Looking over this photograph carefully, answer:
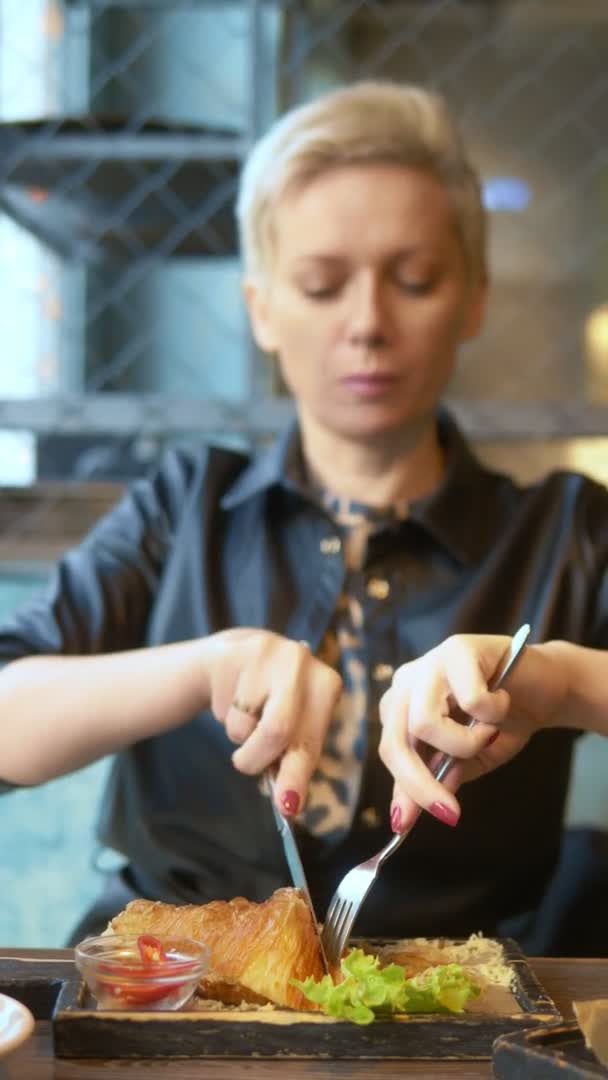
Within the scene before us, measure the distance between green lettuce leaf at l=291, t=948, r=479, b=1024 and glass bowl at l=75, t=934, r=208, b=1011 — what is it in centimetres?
7

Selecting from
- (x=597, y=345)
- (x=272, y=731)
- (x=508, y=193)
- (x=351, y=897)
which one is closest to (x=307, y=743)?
(x=272, y=731)

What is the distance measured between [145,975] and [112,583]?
773 mm

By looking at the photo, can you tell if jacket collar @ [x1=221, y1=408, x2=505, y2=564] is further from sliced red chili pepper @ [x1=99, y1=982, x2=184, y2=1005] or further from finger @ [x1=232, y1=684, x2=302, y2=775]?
sliced red chili pepper @ [x1=99, y1=982, x2=184, y2=1005]

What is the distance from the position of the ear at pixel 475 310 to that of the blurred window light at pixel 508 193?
1.74m

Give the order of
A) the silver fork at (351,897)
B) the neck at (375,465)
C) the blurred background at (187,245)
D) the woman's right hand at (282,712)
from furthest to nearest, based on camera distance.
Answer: the blurred background at (187,245) < the neck at (375,465) < the woman's right hand at (282,712) < the silver fork at (351,897)

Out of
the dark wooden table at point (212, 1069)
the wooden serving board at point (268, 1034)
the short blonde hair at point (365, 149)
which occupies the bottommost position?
the dark wooden table at point (212, 1069)

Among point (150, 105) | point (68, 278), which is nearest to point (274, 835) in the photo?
point (68, 278)

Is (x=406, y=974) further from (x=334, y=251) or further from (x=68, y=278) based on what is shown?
(x=68, y=278)

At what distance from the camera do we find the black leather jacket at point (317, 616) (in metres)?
1.38

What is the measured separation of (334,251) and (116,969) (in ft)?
2.76

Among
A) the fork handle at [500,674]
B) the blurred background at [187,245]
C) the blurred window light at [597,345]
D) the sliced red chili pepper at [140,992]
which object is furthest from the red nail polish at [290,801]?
the blurred window light at [597,345]

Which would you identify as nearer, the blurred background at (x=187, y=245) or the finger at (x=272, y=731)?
the finger at (x=272, y=731)

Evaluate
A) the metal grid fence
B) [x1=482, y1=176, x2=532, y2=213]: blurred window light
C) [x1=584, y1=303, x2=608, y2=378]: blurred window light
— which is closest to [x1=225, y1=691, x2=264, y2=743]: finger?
the metal grid fence

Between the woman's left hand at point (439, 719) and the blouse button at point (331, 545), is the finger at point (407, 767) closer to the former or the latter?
the woman's left hand at point (439, 719)
